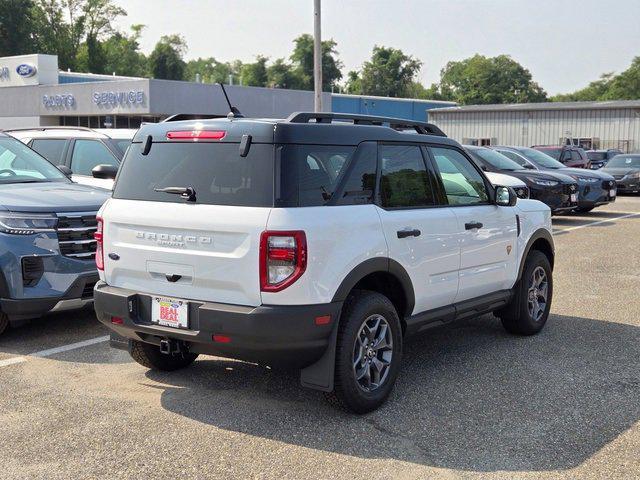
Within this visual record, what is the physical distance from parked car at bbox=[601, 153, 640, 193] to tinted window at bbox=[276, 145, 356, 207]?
77.2 ft

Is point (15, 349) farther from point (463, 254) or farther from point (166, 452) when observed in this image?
point (463, 254)

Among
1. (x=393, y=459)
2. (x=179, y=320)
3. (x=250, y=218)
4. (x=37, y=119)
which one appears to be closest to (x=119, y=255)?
(x=179, y=320)

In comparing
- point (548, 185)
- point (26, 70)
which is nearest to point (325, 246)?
point (548, 185)

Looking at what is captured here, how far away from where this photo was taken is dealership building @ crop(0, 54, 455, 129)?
136ft

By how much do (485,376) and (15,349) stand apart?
3.83 meters

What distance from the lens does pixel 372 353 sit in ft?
16.1

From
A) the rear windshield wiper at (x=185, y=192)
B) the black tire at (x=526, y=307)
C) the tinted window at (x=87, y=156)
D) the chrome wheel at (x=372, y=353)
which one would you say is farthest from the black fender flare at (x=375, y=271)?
the tinted window at (x=87, y=156)

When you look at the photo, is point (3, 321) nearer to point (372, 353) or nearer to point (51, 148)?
point (372, 353)

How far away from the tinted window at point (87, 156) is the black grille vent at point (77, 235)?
10.5ft

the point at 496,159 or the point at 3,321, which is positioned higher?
the point at 496,159

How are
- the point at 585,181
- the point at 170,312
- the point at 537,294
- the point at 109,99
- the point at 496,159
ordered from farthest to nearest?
the point at 109,99 → the point at 585,181 → the point at 496,159 → the point at 537,294 → the point at 170,312

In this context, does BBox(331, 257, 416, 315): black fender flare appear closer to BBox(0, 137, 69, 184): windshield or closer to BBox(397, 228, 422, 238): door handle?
BBox(397, 228, 422, 238): door handle

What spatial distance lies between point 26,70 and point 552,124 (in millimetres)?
32830

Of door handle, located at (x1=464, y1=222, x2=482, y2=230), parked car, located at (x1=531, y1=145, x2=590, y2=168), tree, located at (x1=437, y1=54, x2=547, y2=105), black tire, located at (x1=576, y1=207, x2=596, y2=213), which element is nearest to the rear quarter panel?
door handle, located at (x1=464, y1=222, x2=482, y2=230)
